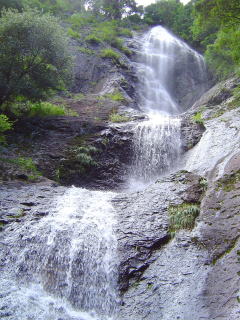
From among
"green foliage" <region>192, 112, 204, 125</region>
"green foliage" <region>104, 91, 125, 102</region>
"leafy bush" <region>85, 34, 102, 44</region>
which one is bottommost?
"green foliage" <region>104, 91, 125, 102</region>

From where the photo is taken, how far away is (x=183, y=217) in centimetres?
834

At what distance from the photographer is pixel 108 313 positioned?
6855 mm

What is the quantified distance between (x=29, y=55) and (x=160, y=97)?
12.7 meters

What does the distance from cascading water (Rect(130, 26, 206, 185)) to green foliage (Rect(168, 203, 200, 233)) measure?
4.89 m

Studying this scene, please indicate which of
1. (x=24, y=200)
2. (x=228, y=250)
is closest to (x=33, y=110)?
(x=24, y=200)

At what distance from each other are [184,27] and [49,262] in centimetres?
3413

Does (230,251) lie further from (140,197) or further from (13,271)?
(13,271)

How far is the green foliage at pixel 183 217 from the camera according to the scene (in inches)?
321

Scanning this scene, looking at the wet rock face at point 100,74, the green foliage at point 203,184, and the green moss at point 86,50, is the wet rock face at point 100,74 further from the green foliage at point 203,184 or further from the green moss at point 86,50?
the green foliage at point 203,184

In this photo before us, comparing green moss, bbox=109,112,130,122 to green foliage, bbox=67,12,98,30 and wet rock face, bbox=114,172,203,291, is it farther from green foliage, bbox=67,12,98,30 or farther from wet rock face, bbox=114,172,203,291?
green foliage, bbox=67,12,98,30

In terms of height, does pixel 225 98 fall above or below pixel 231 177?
above

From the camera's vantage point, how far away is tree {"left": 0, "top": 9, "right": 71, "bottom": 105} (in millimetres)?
13984

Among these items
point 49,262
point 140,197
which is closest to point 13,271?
point 49,262

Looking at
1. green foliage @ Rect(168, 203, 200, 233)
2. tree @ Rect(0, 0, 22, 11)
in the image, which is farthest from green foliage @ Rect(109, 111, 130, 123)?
tree @ Rect(0, 0, 22, 11)
